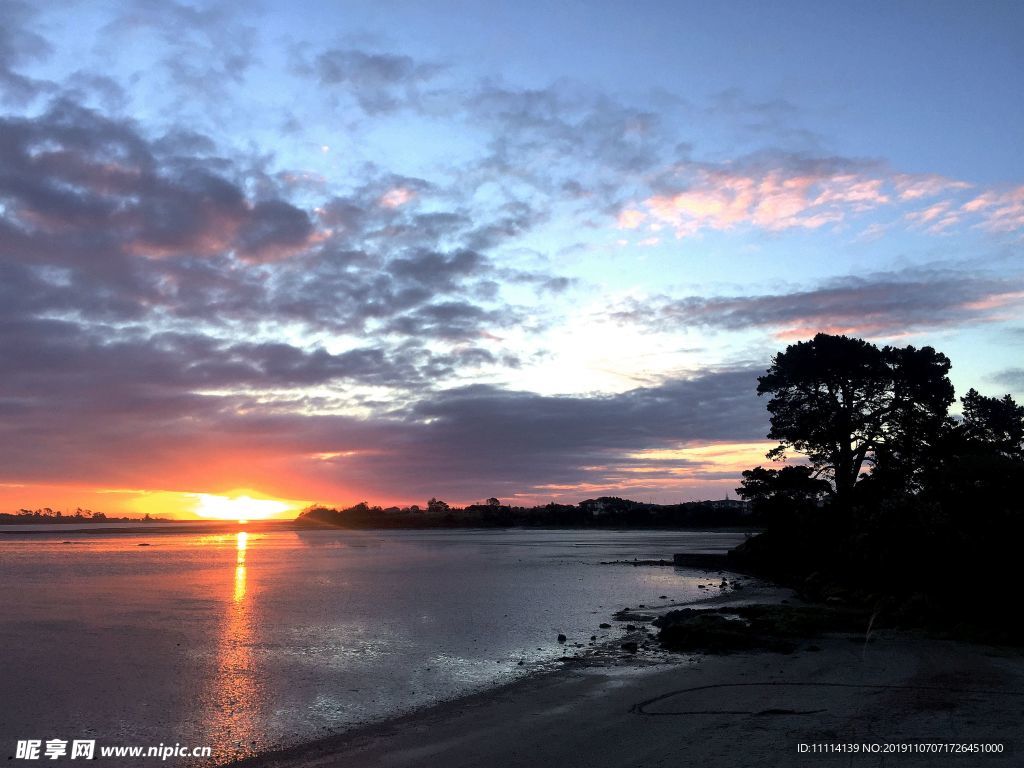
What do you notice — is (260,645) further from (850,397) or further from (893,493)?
(850,397)

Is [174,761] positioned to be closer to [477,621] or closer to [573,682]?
[573,682]

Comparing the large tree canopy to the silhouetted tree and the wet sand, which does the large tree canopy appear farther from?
the wet sand

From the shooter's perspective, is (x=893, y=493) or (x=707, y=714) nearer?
(x=707, y=714)

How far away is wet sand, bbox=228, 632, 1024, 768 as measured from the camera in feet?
34.8

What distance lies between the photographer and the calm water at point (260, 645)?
45.9ft

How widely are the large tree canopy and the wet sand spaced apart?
26.1 meters

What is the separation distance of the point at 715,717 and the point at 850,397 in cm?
3533

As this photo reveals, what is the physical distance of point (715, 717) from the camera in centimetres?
1248

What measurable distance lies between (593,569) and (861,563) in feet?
84.3

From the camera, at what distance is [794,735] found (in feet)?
36.5

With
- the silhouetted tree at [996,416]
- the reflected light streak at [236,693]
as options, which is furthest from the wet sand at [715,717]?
the silhouetted tree at [996,416]

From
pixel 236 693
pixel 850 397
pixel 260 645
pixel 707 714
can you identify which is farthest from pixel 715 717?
pixel 850 397

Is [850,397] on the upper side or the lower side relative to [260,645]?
upper

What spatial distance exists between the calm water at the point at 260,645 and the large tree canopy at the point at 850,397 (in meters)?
10.9
